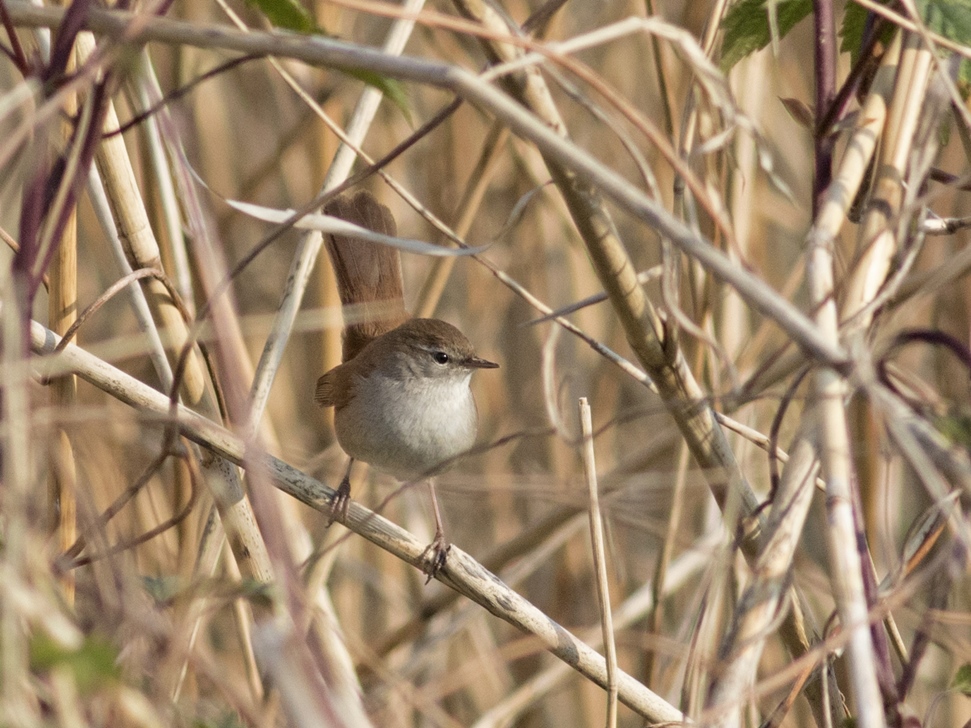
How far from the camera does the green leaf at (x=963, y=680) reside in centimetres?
122

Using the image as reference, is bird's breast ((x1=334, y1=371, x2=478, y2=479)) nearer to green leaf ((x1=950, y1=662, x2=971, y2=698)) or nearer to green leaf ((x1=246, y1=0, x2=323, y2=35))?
green leaf ((x1=950, y1=662, x2=971, y2=698))

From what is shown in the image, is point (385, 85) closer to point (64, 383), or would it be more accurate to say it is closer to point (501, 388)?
point (64, 383)

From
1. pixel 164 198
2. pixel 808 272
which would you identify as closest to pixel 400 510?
pixel 164 198

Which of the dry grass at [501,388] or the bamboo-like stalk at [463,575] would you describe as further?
the bamboo-like stalk at [463,575]

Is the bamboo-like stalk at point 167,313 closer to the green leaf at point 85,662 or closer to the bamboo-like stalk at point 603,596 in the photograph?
the bamboo-like stalk at point 603,596

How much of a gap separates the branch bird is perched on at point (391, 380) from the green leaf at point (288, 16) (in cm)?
139

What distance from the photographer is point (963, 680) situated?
123 centimetres

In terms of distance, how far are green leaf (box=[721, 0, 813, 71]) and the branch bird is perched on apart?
1196 mm

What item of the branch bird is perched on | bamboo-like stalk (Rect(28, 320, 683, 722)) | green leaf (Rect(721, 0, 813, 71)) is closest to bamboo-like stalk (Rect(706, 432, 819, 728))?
bamboo-like stalk (Rect(28, 320, 683, 722))

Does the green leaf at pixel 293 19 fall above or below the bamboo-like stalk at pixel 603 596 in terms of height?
above

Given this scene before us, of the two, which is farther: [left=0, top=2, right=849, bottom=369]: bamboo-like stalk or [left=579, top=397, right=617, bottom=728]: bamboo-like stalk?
[left=579, top=397, right=617, bottom=728]: bamboo-like stalk

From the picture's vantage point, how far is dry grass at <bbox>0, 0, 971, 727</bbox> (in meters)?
0.97

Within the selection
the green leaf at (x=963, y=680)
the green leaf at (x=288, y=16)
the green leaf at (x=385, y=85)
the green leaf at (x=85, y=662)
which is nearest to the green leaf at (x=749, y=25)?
the green leaf at (x=385, y=85)

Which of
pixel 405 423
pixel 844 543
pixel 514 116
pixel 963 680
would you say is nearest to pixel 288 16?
pixel 514 116
